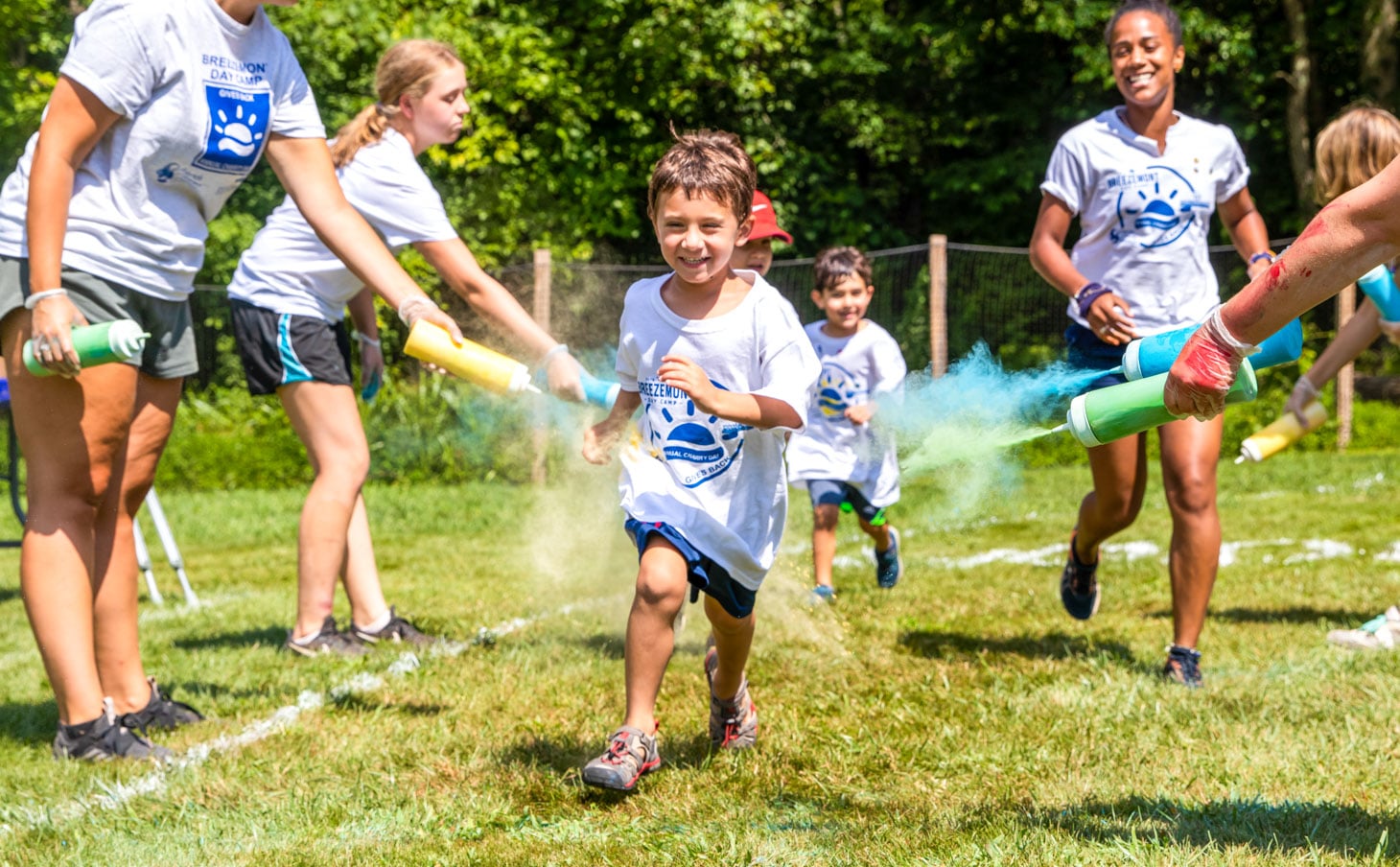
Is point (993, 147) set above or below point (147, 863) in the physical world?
above

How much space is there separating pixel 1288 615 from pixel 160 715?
450 centimetres

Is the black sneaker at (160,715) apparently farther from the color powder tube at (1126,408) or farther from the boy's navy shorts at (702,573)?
the color powder tube at (1126,408)

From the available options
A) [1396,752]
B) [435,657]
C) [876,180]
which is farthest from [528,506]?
[876,180]

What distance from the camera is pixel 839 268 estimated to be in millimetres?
6621

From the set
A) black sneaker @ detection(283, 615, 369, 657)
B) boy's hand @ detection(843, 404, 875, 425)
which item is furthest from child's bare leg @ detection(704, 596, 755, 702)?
boy's hand @ detection(843, 404, 875, 425)

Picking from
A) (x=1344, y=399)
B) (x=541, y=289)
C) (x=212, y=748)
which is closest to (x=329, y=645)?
(x=212, y=748)

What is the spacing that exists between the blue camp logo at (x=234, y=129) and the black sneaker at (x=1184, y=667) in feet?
10.9

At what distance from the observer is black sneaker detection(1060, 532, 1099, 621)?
533 centimetres

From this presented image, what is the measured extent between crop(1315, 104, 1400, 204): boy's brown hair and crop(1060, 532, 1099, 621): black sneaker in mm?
1600

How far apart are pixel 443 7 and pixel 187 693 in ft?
51.1

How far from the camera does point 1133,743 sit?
3.68 metres

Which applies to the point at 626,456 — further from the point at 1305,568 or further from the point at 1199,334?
the point at 1305,568

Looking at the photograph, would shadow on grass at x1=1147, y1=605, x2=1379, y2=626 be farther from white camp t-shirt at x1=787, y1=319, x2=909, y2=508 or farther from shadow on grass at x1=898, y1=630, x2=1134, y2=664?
white camp t-shirt at x1=787, y1=319, x2=909, y2=508

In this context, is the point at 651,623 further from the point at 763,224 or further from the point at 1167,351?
the point at 763,224
